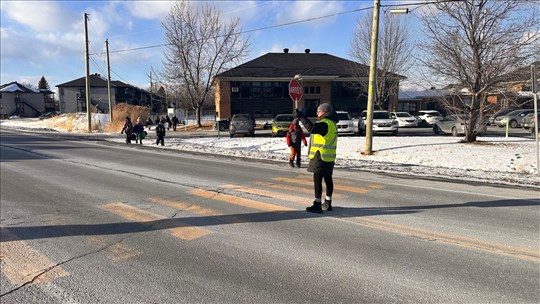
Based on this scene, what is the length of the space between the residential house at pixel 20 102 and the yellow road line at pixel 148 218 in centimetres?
10183

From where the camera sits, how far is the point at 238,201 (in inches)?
266

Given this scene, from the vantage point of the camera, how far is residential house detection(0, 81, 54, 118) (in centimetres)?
9081

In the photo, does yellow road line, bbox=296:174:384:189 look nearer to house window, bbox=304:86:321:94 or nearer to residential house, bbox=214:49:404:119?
residential house, bbox=214:49:404:119

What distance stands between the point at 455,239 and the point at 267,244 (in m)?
2.45

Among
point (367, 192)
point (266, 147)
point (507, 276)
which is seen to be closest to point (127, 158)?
point (266, 147)

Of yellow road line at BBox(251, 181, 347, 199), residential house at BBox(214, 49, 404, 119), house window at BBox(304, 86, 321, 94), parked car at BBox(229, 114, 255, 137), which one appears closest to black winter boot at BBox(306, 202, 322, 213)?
yellow road line at BBox(251, 181, 347, 199)

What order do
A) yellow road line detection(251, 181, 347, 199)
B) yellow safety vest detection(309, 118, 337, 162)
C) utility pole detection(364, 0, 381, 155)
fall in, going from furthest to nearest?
utility pole detection(364, 0, 381, 155) → yellow road line detection(251, 181, 347, 199) → yellow safety vest detection(309, 118, 337, 162)

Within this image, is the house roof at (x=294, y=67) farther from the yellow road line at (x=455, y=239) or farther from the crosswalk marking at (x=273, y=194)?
the yellow road line at (x=455, y=239)

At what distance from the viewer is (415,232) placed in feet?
16.0

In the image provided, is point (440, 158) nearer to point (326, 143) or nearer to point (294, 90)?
point (294, 90)

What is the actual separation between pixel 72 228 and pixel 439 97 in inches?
592

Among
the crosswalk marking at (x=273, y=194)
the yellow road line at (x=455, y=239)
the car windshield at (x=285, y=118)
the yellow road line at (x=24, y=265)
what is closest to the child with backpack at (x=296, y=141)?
the crosswalk marking at (x=273, y=194)

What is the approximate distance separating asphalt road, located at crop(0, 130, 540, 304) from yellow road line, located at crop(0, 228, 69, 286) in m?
0.02

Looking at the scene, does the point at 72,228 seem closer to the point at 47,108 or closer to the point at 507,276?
the point at 507,276
